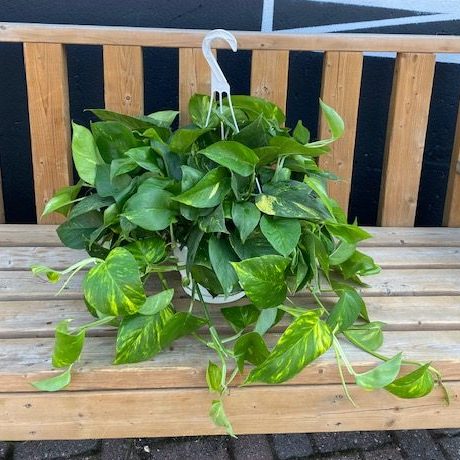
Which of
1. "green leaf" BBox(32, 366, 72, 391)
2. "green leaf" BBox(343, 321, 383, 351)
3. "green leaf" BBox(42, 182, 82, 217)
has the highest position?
"green leaf" BBox(42, 182, 82, 217)

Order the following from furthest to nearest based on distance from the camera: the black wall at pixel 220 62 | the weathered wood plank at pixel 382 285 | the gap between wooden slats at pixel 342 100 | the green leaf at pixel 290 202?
the black wall at pixel 220 62, the gap between wooden slats at pixel 342 100, the weathered wood plank at pixel 382 285, the green leaf at pixel 290 202

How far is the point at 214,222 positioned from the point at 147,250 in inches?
5.9

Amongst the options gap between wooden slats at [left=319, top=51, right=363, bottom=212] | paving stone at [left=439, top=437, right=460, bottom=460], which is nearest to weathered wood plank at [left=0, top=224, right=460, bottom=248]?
gap between wooden slats at [left=319, top=51, right=363, bottom=212]

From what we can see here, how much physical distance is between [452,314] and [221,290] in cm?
48

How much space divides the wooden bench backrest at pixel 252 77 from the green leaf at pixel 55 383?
707 mm

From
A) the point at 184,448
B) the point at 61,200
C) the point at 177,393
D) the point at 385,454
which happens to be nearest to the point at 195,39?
the point at 61,200

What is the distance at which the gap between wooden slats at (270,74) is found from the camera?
5.06 feet

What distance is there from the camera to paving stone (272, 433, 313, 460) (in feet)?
5.24

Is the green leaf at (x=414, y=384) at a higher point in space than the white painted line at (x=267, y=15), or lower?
lower

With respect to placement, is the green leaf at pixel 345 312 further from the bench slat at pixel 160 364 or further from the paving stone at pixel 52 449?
the paving stone at pixel 52 449

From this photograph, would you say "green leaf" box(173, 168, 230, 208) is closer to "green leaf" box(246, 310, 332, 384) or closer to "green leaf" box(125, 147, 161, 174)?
"green leaf" box(125, 147, 161, 174)

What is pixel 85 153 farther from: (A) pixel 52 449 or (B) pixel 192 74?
(A) pixel 52 449

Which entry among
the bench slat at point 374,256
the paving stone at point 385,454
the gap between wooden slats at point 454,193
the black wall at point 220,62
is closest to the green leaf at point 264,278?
the bench slat at point 374,256

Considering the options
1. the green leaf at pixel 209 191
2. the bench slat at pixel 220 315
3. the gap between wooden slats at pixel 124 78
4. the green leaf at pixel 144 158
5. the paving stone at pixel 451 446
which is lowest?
the paving stone at pixel 451 446
